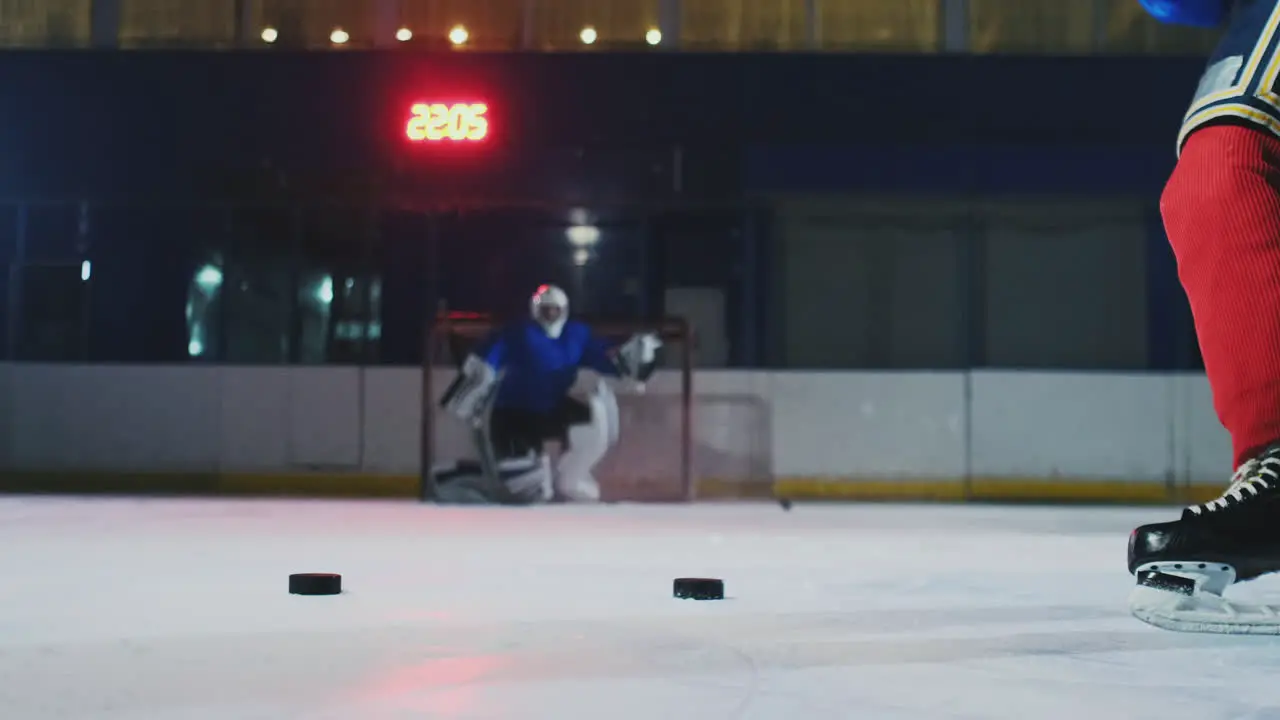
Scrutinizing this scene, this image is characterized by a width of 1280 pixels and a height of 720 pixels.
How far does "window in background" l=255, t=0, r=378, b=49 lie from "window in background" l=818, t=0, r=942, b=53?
10.2ft

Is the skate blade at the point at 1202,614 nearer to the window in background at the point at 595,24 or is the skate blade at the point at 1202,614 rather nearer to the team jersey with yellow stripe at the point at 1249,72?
the team jersey with yellow stripe at the point at 1249,72

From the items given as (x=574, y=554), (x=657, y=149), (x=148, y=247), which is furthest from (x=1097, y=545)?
(x=148, y=247)

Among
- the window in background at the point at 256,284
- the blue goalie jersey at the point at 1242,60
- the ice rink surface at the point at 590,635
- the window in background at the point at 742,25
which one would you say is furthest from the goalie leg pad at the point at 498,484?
the blue goalie jersey at the point at 1242,60

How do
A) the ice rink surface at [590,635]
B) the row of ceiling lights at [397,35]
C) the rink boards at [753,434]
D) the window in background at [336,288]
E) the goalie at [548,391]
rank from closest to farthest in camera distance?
the ice rink surface at [590,635], the goalie at [548,391], the rink boards at [753,434], the window in background at [336,288], the row of ceiling lights at [397,35]

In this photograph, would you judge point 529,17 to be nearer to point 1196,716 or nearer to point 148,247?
point 148,247

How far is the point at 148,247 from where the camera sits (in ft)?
33.1

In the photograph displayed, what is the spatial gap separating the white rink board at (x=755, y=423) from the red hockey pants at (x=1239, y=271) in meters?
7.30

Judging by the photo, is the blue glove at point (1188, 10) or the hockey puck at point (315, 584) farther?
the hockey puck at point (315, 584)

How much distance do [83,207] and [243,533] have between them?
4.73 meters

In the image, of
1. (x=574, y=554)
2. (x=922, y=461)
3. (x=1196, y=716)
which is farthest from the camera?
(x=922, y=461)

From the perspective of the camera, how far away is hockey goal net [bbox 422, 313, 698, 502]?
31.3ft

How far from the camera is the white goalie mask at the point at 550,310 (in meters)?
9.22

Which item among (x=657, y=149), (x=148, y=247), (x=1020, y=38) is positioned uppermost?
(x=1020, y=38)

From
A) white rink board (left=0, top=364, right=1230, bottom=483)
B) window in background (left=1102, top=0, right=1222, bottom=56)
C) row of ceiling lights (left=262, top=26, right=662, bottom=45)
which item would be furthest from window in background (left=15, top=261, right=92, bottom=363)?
window in background (left=1102, top=0, right=1222, bottom=56)
